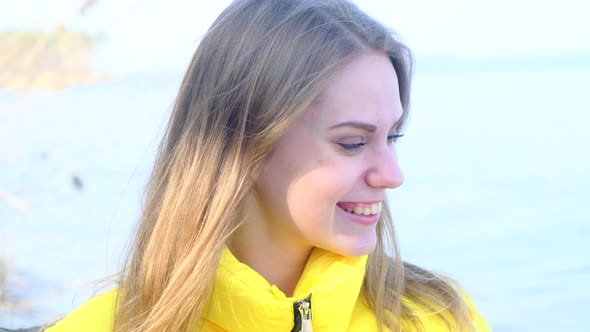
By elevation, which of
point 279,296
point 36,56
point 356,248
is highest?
point 36,56

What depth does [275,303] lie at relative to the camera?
184cm

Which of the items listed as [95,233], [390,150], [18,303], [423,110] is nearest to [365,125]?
[390,150]

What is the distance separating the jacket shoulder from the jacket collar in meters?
0.22

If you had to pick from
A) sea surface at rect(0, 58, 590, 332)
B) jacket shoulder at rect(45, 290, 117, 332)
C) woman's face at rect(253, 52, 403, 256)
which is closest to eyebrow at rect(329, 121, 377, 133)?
woman's face at rect(253, 52, 403, 256)

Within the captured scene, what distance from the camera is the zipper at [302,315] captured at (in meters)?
1.85

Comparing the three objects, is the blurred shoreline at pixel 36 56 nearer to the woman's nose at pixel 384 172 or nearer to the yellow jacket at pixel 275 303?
the yellow jacket at pixel 275 303

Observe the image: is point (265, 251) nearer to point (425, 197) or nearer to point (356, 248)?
point (356, 248)

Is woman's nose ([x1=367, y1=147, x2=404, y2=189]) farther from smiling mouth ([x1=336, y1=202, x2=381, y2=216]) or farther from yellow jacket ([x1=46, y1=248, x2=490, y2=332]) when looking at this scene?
yellow jacket ([x1=46, y1=248, x2=490, y2=332])

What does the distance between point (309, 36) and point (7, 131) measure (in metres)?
3.68

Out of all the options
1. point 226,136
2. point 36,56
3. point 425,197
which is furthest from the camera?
point 425,197

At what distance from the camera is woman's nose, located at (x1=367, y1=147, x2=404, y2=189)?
1864 millimetres

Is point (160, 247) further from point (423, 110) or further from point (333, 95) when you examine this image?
point (423, 110)

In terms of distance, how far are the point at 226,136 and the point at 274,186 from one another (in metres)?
0.14

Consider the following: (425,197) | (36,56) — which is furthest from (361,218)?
(425,197)
